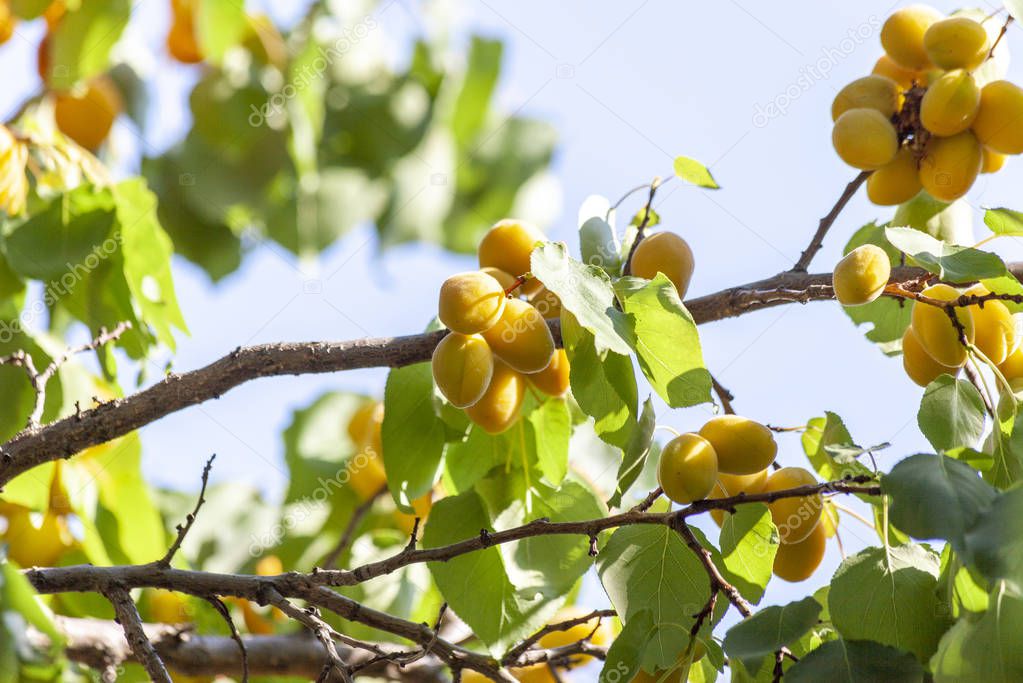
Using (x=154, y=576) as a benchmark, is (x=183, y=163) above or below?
above

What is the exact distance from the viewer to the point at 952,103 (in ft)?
4.54

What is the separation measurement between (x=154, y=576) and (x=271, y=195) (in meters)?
1.69

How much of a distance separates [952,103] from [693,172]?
349mm

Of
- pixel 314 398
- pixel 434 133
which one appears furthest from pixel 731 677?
pixel 434 133

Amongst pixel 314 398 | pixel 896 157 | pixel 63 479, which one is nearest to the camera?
pixel 896 157

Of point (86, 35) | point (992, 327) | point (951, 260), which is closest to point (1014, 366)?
point (992, 327)

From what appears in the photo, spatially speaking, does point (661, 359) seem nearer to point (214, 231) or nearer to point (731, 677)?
point (731, 677)

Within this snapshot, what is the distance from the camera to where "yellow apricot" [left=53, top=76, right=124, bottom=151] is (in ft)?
7.91

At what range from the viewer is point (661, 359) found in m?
1.13

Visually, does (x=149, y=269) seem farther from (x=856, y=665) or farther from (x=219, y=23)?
(x=856, y=665)

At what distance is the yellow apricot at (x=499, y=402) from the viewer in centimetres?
132

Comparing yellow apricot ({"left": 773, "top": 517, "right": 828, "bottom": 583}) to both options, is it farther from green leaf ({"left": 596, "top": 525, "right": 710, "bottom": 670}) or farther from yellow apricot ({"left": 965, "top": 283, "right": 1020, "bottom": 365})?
yellow apricot ({"left": 965, "top": 283, "right": 1020, "bottom": 365})

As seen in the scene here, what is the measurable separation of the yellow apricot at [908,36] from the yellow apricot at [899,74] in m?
0.01

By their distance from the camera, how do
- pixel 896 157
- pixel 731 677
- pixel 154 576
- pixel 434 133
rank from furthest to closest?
pixel 434 133 < pixel 896 157 < pixel 154 576 < pixel 731 677
